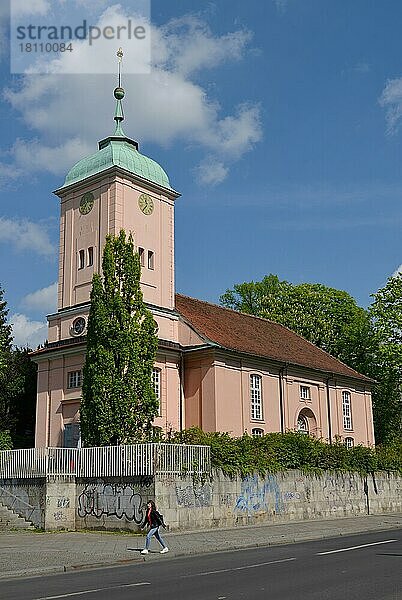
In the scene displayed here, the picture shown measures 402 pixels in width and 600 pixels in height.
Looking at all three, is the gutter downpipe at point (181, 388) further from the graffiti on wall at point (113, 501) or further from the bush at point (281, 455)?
the graffiti on wall at point (113, 501)

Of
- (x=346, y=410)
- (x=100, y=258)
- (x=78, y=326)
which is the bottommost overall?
(x=346, y=410)

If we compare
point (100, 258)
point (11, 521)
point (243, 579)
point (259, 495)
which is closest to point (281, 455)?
point (259, 495)

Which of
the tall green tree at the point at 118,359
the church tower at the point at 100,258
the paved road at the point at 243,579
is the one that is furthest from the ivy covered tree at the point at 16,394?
the paved road at the point at 243,579

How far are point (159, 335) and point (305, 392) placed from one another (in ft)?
38.7

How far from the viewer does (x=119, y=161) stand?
41125mm

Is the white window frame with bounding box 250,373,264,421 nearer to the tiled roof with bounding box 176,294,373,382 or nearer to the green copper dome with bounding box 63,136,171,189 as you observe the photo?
the tiled roof with bounding box 176,294,373,382

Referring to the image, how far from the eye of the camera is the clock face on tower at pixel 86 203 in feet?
137

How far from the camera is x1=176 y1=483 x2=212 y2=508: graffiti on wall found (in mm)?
26328

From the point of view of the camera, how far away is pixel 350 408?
51.9 meters

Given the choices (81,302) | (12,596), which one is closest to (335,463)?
(81,302)

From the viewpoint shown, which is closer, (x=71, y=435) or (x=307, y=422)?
(x=71, y=435)

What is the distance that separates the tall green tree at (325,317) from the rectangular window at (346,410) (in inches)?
350

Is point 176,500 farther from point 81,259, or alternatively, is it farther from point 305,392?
point 305,392

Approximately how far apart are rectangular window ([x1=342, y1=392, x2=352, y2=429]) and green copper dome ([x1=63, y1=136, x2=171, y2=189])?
1954 cm
